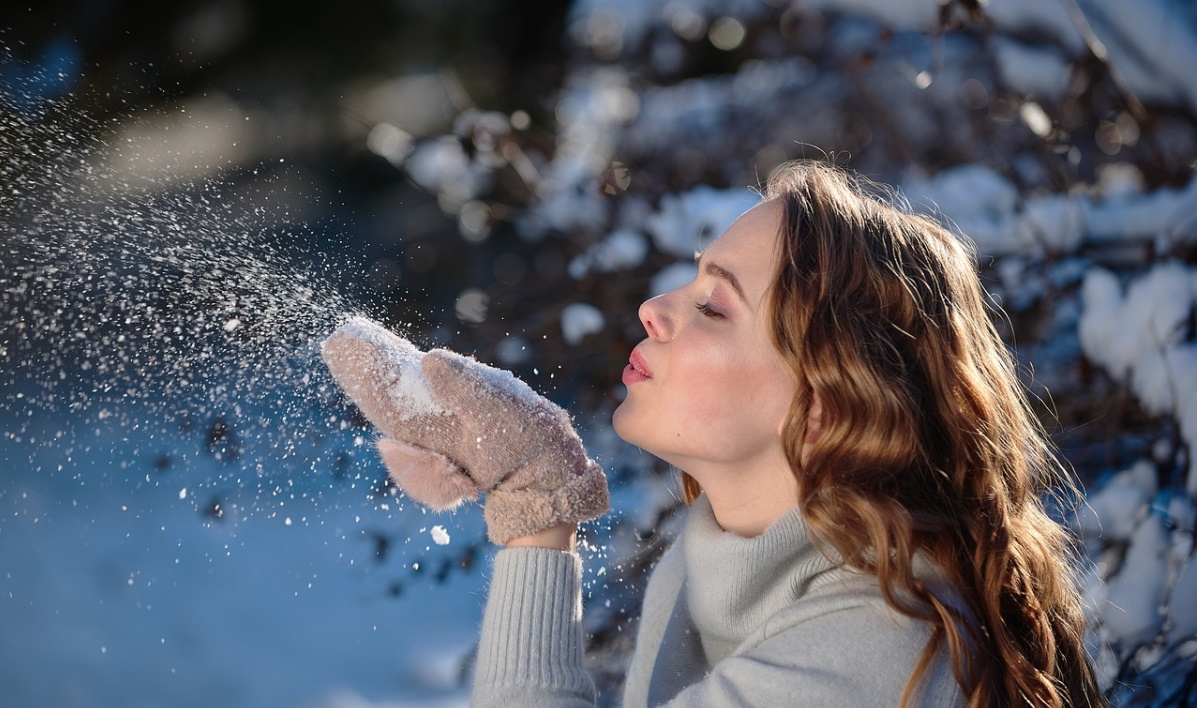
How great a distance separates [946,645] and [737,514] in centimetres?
35

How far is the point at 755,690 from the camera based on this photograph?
120 centimetres

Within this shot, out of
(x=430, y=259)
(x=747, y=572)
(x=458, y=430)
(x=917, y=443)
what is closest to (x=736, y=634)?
(x=747, y=572)

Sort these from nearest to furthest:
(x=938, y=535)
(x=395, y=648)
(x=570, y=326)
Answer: (x=938, y=535) → (x=570, y=326) → (x=395, y=648)

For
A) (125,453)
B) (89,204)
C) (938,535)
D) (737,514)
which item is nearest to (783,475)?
(737,514)

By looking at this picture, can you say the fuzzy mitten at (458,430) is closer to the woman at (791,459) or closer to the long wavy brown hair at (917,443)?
the woman at (791,459)

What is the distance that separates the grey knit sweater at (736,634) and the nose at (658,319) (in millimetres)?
312

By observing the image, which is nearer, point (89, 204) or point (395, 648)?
point (89, 204)

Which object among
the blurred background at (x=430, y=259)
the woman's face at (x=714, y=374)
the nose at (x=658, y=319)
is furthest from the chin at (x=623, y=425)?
the blurred background at (x=430, y=259)

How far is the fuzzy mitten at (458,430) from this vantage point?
1348mm

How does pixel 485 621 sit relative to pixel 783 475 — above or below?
below

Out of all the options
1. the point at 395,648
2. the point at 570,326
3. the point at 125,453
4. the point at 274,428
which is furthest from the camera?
the point at 125,453

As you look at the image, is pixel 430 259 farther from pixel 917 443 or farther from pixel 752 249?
pixel 917 443

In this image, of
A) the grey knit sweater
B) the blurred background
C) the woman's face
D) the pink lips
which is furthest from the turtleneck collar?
the blurred background

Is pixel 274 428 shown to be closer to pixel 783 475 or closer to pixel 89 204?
pixel 89 204
